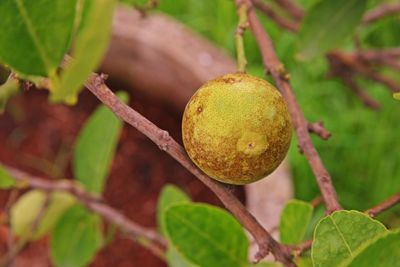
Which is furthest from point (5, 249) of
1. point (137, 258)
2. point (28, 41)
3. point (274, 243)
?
point (28, 41)

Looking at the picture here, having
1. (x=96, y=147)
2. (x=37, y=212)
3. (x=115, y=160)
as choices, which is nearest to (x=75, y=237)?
(x=37, y=212)

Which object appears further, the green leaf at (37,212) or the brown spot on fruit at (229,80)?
the green leaf at (37,212)

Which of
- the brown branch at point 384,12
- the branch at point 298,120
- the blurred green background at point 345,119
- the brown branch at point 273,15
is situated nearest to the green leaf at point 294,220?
the branch at point 298,120

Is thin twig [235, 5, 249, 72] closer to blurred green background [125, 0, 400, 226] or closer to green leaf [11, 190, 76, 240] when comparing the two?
green leaf [11, 190, 76, 240]

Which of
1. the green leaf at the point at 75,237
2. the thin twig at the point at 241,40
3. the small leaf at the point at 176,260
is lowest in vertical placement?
the green leaf at the point at 75,237

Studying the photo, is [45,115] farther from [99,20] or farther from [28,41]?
[99,20]

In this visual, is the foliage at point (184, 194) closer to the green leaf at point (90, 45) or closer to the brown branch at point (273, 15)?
the green leaf at point (90, 45)
